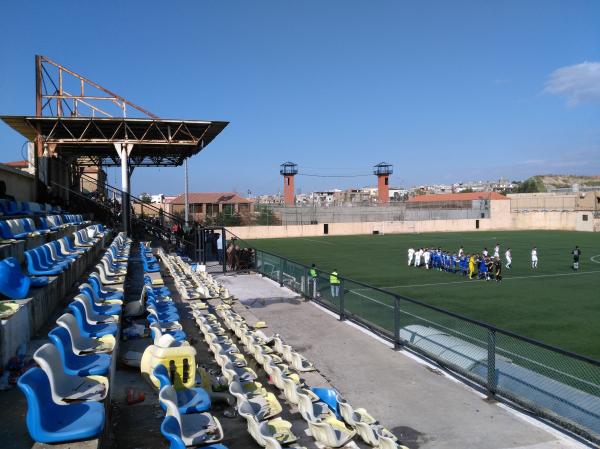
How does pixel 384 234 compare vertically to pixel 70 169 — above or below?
below

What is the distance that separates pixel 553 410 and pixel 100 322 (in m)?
6.23

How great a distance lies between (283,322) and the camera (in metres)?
12.0

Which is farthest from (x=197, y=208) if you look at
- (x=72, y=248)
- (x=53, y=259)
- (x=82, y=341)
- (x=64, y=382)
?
(x=64, y=382)

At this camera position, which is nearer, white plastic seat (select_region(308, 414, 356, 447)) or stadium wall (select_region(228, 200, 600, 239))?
white plastic seat (select_region(308, 414, 356, 447))

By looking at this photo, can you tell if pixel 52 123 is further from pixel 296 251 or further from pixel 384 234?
pixel 384 234

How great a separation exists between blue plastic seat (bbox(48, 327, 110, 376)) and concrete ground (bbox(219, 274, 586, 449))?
3679 mm

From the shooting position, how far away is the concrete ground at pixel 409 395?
5688 millimetres

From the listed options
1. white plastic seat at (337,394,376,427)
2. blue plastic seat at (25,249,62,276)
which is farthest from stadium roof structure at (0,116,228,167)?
white plastic seat at (337,394,376,427)

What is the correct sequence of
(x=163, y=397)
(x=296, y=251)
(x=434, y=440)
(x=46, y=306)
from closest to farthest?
(x=163, y=397), (x=434, y=440), (x=46, y=306), (x=296, y=251)

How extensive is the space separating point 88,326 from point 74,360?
1219 mm

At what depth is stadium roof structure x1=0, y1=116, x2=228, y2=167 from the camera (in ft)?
66.3

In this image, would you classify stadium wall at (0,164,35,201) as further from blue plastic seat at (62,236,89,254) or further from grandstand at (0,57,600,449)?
blue plastic seat at (62,236,89,254)

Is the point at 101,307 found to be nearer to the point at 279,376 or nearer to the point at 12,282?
the point at 12,282

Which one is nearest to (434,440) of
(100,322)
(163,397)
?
(163,397)
